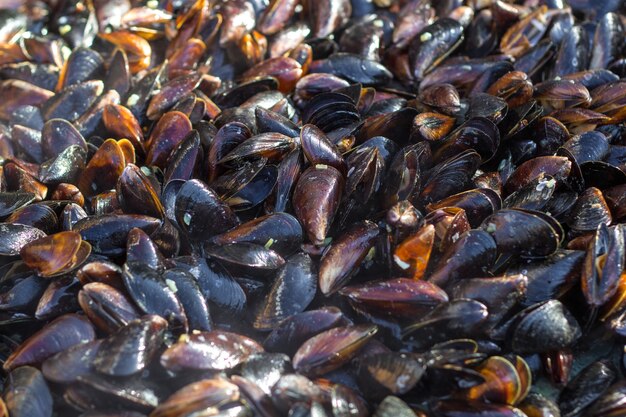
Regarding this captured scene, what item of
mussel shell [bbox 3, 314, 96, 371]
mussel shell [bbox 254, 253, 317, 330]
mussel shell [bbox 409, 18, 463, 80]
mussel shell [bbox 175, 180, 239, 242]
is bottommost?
mussel shell [bbox 3, 314, 96, 371]

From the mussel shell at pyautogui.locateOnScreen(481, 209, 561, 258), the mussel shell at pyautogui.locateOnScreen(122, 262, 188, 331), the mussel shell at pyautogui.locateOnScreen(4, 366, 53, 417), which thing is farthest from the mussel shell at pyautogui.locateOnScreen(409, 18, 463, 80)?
the mussel shell at pyautogui.locateOnScreen(4, 366, 53, 417)

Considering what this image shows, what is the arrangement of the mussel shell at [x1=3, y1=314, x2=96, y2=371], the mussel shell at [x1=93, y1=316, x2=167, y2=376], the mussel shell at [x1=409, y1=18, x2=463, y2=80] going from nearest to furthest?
1. the mussel shell at [x1=93, y1=316, x2=167, y2=376]
2. the mussel shell at [x1=3, y1=314, x2=96, y2=371]
3. the mussel shell at [x1=409, y1=18, x2=463, y2=80]

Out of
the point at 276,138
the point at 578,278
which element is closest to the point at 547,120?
the point at 578,278

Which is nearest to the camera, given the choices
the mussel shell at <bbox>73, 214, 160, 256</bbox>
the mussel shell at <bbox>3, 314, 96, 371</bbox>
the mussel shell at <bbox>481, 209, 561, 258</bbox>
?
the mussel shell at <bbox>3, 314, 96, 371</bbox>

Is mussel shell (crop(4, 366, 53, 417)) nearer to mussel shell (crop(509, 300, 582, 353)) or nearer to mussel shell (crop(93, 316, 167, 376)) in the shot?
mussel shell (crop(93, 316, 167, 376))

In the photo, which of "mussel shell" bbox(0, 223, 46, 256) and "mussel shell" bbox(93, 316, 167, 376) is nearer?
"mussel shell" bbox(93, 316, 167, 376)

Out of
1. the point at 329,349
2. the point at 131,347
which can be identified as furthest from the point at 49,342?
the point at 329,349

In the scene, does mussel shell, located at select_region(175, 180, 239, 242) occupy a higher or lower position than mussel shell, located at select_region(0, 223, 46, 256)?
higher

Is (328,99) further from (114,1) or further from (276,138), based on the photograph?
(114,1)
